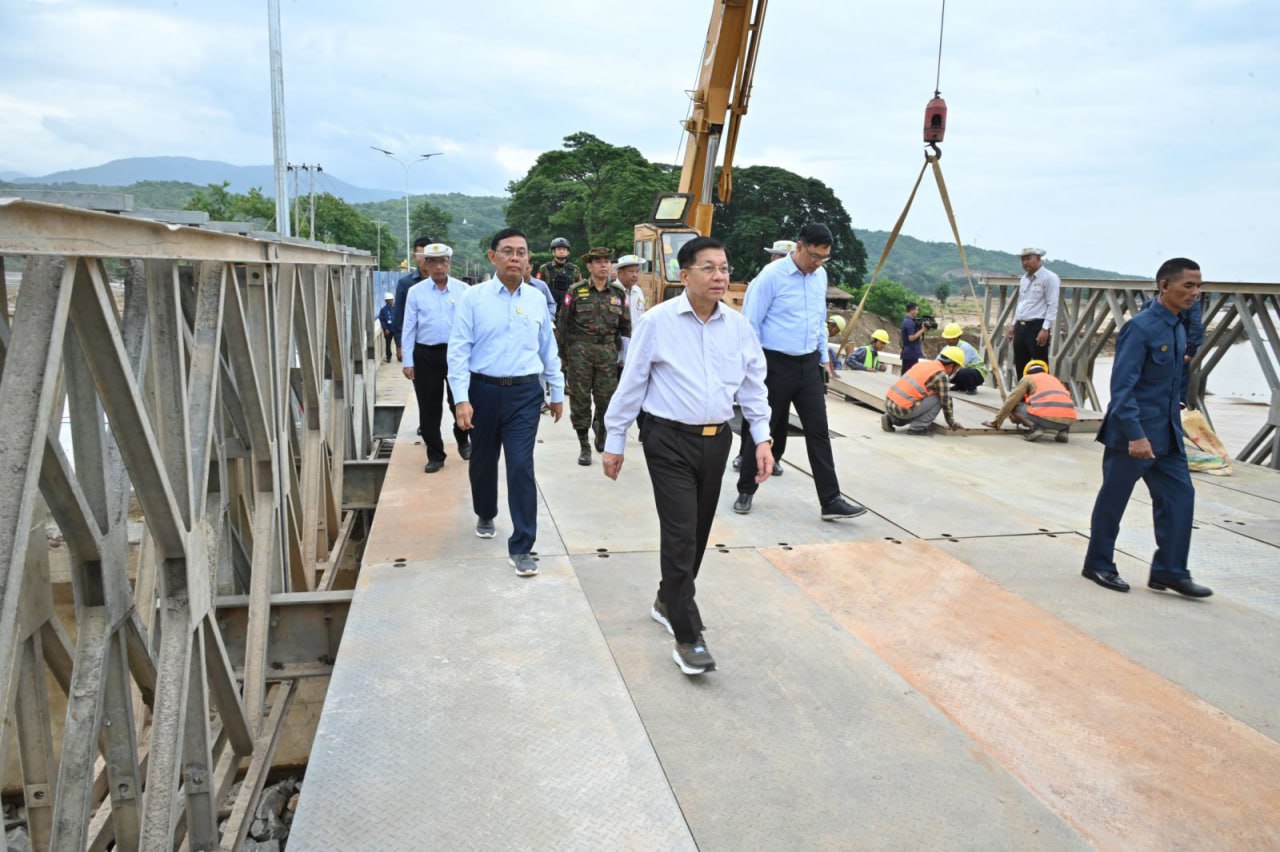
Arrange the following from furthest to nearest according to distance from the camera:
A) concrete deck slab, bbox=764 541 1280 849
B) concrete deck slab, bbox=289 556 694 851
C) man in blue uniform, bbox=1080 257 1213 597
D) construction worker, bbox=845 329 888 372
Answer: construction worker, bbox=845 329 888 372, man in blue uniform, bbox=1080 257 1213 597, concrete deck slab, bbox=764 541 1280 849, concrete deck slab, bbox=289 556 694 851

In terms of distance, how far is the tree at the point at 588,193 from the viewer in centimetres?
5253

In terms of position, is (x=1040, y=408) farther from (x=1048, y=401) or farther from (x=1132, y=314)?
(x=1132, y=314)

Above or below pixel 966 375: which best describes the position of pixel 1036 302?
above

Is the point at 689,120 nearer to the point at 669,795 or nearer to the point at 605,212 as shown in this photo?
the point at 669,795

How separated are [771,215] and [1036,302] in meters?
45.5

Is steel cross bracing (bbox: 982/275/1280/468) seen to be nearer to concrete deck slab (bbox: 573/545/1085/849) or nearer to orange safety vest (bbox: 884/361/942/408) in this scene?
orange safety vest (bbox: 884/361/942/408)

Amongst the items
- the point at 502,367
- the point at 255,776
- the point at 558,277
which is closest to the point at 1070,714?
the point at 502,367

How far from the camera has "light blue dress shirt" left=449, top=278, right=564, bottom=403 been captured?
4.85m

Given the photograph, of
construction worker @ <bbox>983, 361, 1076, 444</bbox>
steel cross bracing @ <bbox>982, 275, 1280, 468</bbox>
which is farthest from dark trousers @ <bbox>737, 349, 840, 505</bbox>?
steel cross bracing @ <bbox>982, 275, 1280, 468</bbox>

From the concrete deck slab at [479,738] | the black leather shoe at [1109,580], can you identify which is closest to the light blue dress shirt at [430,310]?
the concrete deck slab at [479,738]

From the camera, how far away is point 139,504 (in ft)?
11.3

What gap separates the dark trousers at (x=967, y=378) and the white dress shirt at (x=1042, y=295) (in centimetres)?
164

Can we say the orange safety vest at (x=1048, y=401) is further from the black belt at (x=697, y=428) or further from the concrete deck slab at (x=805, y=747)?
the black belt at (x=697, y=428)

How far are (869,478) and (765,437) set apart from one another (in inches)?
123
